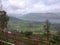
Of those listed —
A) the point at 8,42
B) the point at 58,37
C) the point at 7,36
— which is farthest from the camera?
the point at 58,37

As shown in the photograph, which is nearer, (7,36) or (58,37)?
(7,36)

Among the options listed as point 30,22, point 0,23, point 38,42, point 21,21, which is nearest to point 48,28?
point 0,23

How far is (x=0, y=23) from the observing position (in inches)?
569

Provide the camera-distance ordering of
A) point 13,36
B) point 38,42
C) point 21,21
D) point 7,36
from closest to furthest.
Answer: point 38,42
point 13,36
point 7,36
point 21,21

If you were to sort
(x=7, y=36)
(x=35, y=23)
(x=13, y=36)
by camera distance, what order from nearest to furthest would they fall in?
(x=13, y=36) < (x=7, y=36) < (x=35, y=23)

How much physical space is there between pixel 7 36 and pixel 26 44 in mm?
1542

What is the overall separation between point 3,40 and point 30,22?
2146 cm

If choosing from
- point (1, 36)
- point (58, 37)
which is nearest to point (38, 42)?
point (1, 36)

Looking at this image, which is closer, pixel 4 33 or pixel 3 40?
pixel 4 33

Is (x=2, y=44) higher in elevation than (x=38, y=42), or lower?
lower

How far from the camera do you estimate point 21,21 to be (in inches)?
1569

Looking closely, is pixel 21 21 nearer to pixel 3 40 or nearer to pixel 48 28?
pixel 48 28

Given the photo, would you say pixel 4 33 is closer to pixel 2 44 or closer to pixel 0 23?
pixel 2 44

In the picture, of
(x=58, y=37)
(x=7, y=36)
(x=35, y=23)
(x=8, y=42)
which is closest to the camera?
(x=7, y=36)
